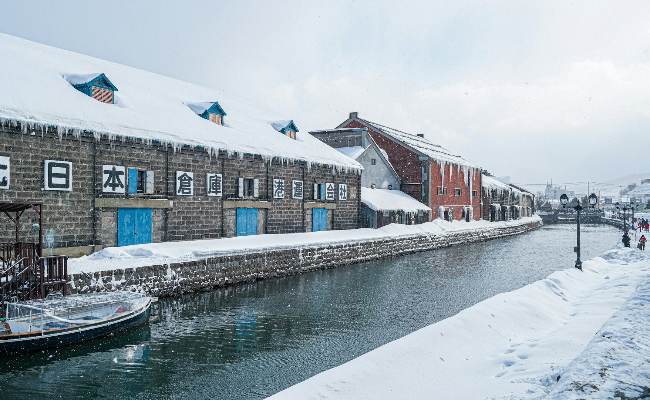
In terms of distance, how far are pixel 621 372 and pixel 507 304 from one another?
22.3 ft

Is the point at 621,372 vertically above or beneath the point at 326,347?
above

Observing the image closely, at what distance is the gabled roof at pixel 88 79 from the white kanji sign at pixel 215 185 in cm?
593

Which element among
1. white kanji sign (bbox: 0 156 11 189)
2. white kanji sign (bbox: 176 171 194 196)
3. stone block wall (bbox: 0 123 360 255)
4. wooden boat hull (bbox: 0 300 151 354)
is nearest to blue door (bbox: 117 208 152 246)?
stone block wall (bbox: 0 123 360 255)

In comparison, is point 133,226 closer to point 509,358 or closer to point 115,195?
point 115,195

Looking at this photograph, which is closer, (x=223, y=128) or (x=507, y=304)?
(x=507, y=304)

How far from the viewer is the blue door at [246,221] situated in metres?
26.9

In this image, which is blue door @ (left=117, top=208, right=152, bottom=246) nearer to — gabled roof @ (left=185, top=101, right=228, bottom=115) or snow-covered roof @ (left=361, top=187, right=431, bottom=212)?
gabled roof @ (left=185, top=101, right=228, bottom=115)

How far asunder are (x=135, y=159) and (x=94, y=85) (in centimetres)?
347

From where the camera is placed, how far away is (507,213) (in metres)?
69.4

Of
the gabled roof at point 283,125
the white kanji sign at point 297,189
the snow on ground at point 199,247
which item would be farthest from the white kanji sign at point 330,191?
the gabled roof at point 283,125

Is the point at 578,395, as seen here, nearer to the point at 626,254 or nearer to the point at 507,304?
the point at 507,304

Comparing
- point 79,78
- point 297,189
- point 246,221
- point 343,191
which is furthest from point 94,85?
point 343,191

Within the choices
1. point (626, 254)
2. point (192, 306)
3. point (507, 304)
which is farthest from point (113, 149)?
point (626, 254)

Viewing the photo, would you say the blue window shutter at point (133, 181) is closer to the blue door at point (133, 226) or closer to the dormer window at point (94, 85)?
the blue door at point (133, 226)
